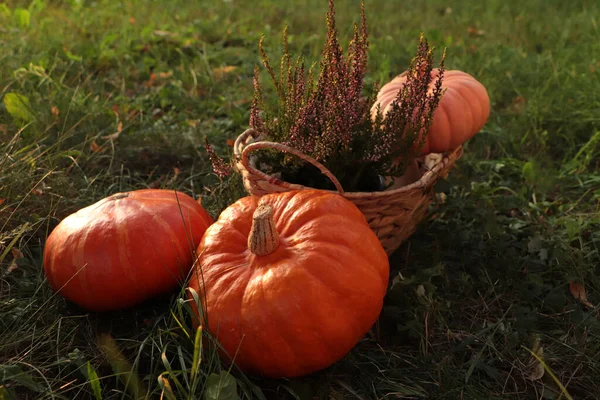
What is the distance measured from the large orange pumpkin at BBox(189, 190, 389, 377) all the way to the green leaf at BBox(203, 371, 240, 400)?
0.11 metres

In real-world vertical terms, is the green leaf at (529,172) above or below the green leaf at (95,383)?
below

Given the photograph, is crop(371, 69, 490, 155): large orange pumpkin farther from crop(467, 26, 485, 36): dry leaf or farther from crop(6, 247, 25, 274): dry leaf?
crop(467, 26, 485, 36): dry leaf

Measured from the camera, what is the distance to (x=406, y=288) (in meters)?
2.01

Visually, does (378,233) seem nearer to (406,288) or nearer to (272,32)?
(406,288)

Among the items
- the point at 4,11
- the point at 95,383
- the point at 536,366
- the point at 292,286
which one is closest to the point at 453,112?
the point at 536,366

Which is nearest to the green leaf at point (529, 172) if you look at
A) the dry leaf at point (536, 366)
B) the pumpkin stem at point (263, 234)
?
the dry leaf at point (536, 366)

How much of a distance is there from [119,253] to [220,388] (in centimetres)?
60

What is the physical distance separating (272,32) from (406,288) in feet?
10.7

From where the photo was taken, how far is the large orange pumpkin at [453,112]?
2422mm

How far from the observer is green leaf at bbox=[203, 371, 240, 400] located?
149 cm

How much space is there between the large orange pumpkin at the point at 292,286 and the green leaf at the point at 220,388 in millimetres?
108

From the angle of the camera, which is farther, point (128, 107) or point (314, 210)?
point (128, 107)

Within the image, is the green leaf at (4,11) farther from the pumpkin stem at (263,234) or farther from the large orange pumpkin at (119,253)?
the pumpkin stem at (263,234)

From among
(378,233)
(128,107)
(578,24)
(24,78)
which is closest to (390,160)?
(378,233)
